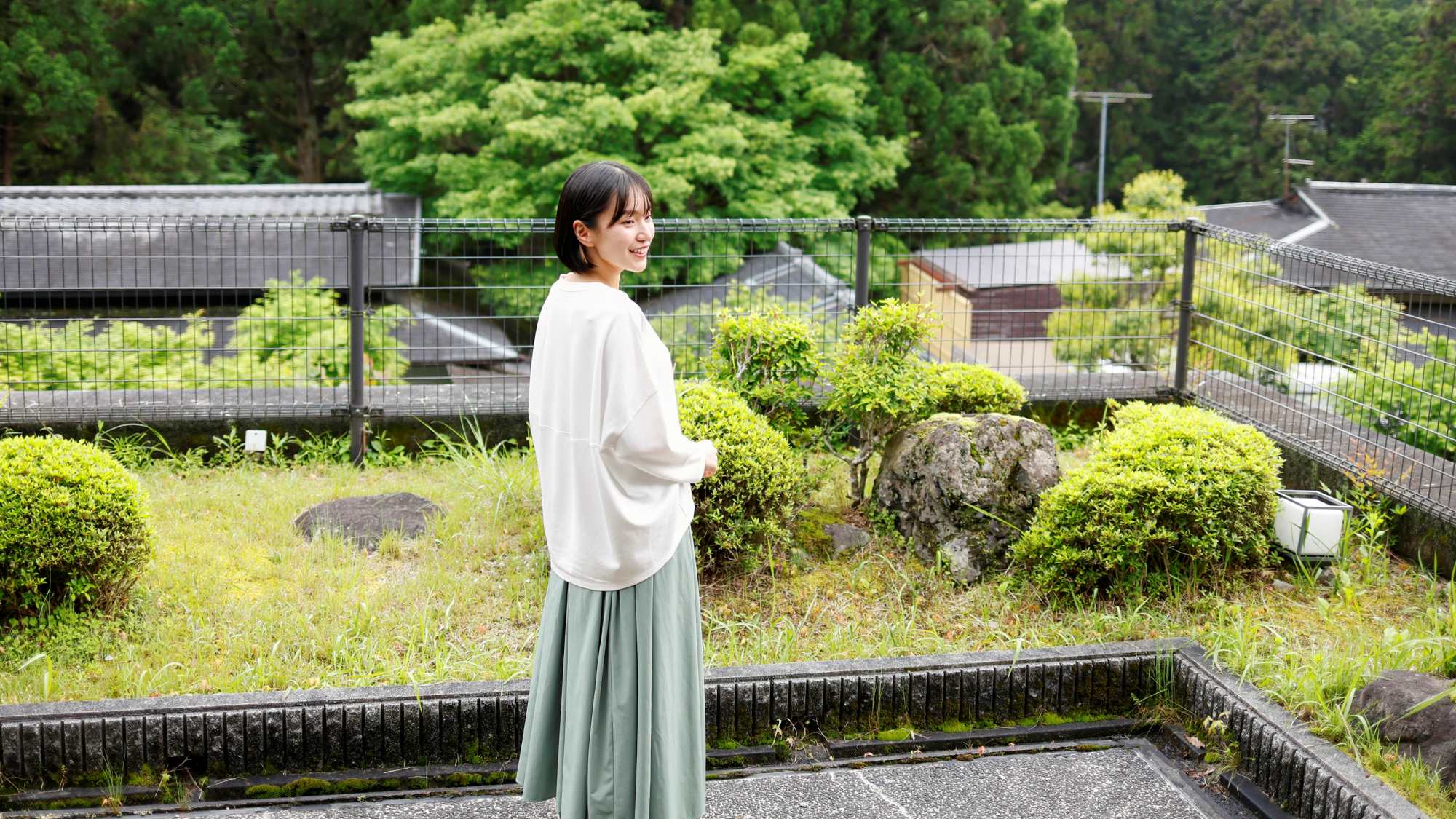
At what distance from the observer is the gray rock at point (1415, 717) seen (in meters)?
3.01

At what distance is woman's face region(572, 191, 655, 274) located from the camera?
7.81 feet

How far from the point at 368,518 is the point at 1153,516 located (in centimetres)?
277

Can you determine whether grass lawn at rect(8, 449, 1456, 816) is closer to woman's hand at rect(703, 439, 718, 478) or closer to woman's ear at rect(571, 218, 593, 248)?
woman's hand at rect(703, 439, 718, 478)

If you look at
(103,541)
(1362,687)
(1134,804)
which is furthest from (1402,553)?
(103,541)

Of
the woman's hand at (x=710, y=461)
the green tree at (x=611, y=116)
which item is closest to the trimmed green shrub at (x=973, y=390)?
the woman's hand at (x=710, y=461)

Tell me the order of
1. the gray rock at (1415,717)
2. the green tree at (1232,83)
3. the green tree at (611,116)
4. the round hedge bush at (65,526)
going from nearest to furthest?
the gray rock at (1415,717), the round hedge bush at (65,526), the green tree at (611,116), the green tree at (1232,83)

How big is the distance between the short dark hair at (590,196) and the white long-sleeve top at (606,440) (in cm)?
8

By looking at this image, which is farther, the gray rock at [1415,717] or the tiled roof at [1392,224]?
the tiled roof at [1392,224]

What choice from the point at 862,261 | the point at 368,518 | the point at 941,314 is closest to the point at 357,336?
the point at 368,518

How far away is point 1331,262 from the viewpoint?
16.4 ft

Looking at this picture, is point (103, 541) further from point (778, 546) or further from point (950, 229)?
point (950, 229)

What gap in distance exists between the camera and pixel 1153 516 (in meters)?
4.05

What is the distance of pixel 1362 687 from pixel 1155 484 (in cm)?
95

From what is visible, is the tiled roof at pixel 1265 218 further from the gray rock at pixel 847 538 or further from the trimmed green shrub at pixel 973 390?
the gray rock at pixel 847 538
